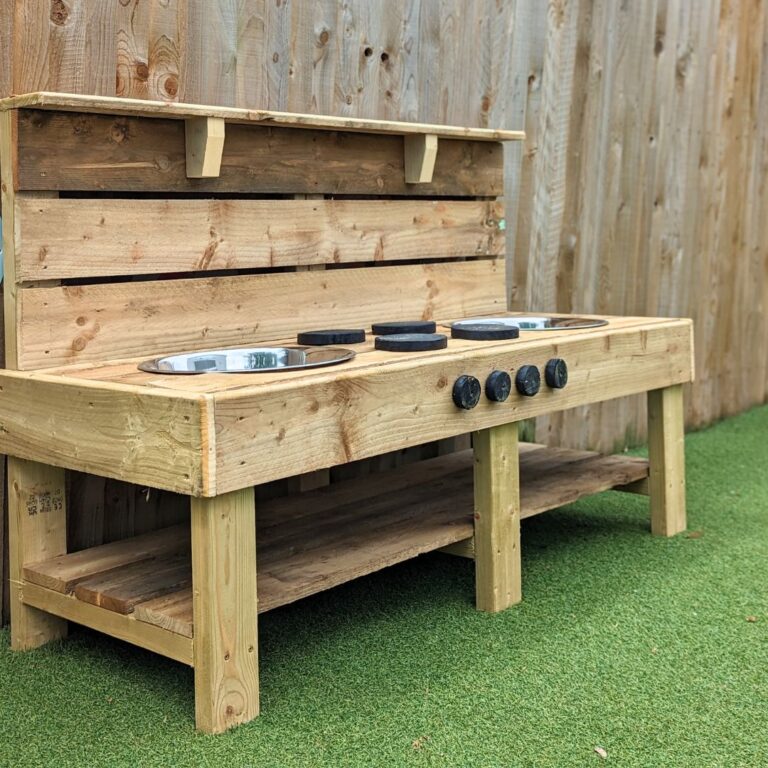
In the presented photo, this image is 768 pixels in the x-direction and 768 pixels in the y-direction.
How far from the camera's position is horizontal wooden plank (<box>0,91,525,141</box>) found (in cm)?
241

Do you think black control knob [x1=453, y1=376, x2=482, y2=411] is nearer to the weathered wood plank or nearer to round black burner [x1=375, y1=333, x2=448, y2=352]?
round black burner [x1=375, y1=333, x2=448, y2=352]

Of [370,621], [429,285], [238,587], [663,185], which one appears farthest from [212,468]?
[663,185]

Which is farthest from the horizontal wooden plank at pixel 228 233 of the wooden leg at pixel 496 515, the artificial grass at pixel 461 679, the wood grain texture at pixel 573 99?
the artificial grass at pixel 461 679

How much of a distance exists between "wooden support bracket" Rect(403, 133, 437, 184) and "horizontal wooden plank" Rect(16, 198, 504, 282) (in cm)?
9

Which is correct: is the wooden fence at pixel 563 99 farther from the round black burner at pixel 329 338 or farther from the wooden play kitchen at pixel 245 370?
the round black burner at pixel 329 338

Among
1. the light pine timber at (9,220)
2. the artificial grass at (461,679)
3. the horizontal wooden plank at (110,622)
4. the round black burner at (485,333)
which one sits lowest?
the artificial grass at (461,679)

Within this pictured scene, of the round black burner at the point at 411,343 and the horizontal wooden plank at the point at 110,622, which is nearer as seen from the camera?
the horizontal wooden plank at the point at 110,622

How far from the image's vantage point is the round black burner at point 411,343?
2.77m

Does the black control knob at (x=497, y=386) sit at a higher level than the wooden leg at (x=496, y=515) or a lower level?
higher

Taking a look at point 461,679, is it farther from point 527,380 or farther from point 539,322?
point 539,322

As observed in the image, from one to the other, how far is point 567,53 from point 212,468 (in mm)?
2875

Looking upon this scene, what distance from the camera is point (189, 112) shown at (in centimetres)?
263

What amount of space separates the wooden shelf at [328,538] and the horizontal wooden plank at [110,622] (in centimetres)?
1

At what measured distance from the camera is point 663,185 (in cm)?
501
